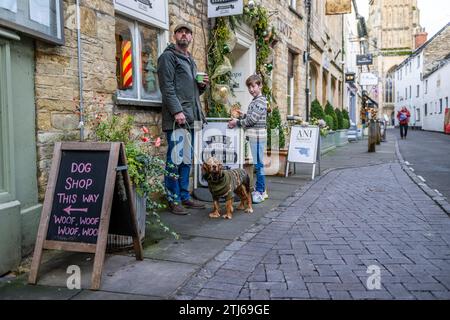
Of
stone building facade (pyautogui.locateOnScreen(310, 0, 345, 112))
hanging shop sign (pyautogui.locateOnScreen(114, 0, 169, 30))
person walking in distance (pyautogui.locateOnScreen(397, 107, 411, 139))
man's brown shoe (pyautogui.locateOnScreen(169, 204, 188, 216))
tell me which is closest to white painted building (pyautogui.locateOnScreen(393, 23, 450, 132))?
person walking in distance (pyautogui.locateOnScreen(397, 107, 411, 139))

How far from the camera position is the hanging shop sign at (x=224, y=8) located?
24.0 ft

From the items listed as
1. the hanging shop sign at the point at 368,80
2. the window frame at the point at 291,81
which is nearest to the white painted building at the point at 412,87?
the hanging shop sign at the point at 368,80

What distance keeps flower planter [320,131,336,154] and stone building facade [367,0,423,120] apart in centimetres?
5835

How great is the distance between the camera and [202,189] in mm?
7184

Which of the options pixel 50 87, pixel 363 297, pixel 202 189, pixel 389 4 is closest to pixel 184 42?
pixel 50 87

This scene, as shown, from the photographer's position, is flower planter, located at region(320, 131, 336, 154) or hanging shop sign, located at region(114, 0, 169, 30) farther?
flower planter, located at region(320, 131, 336, 154)

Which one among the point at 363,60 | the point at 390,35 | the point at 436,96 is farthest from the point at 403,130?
the point at 390,35

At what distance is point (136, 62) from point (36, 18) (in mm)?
2192

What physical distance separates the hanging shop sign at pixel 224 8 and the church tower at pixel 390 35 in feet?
227

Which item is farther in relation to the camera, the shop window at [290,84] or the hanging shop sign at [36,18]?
the shop window at [290,84]

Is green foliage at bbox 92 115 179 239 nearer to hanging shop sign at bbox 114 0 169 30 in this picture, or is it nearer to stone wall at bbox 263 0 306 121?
hanging shop sign at bbox 114 0 169 30

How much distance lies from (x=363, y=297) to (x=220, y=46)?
5626 mm

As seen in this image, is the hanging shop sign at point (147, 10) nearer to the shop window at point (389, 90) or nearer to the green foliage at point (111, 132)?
the green foliage at point (111, 132)

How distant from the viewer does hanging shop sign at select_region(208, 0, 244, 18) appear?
24.0 feet
